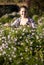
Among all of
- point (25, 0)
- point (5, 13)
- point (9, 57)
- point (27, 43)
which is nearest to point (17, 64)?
point (9, 57)

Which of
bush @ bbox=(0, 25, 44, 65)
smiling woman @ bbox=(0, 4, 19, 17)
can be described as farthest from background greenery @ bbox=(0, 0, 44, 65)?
smiling woman @ bbox=(0, 4, 19, 17)

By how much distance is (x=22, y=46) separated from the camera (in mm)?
10664

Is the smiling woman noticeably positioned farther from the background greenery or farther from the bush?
the bush

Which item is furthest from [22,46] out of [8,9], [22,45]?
[8,9]

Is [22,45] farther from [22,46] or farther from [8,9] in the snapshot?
[8,9]

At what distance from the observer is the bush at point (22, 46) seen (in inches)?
394

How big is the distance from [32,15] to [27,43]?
17.7 ft

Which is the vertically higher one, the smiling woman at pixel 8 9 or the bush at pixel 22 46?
the smiling woman at pixel 8 9

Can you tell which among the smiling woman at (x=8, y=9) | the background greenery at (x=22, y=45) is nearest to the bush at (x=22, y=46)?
the background greenery at (x=22, y=45)

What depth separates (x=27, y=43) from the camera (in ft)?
35.6

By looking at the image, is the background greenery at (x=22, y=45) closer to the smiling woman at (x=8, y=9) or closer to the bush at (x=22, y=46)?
the bush at (x=22, y=46)

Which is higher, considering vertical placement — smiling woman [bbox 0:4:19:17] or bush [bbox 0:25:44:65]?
smiling woman [bbox 0:4:19:17]

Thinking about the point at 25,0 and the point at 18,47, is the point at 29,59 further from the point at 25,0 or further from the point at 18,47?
the point at 25,0

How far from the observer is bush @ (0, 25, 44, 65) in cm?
1002
